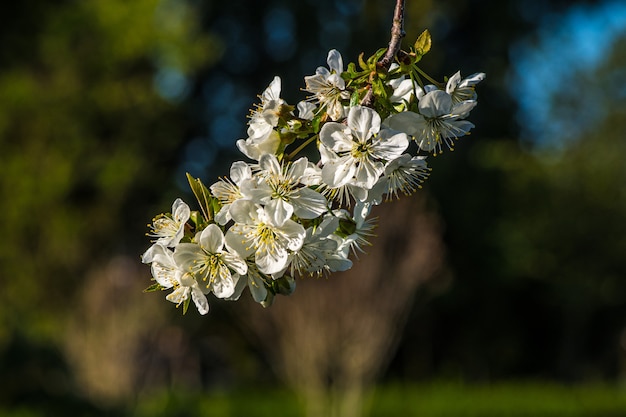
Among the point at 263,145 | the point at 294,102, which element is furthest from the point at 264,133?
the point at 294,102

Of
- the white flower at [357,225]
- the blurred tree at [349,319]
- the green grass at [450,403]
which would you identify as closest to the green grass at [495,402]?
the green grass at [450,403]

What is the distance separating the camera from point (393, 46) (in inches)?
42.6

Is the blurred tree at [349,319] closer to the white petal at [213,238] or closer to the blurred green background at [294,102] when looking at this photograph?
the blurred green background at [294,102]

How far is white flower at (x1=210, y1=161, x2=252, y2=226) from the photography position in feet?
3.52

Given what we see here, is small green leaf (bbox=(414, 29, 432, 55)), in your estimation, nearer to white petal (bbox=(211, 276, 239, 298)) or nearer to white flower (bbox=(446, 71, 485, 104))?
white flower (bbox=(446, 71, 485, 104))

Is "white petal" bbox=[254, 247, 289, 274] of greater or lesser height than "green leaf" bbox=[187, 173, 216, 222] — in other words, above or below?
below

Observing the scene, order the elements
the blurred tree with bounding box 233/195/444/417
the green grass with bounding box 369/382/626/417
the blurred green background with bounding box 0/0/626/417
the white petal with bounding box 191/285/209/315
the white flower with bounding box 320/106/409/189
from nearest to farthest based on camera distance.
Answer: the white flower with bounding box 320/106/409/189 → the white petal with bounding box 191/285/209/315 → the blurred tree with bounding box 233/195/444/417 → the green grass with bounding box 369/382/626/417 → the blurred green background with bounding box 0/0/626/417

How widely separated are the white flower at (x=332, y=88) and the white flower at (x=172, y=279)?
283 millimetres

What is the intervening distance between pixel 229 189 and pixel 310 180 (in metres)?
0.13

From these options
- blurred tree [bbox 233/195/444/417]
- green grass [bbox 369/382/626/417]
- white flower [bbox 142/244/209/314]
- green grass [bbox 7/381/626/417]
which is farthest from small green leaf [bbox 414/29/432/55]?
green grass [bbox 369/382/626/417]

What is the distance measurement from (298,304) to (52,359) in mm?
2187

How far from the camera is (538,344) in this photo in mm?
15703

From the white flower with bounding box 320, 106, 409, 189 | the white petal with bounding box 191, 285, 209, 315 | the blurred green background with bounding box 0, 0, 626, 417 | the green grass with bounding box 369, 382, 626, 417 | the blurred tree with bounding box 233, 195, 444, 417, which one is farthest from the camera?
the blurred green background with bounding box 0, 0, 626, 417

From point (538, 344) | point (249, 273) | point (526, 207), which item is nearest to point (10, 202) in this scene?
point (526, 207)
